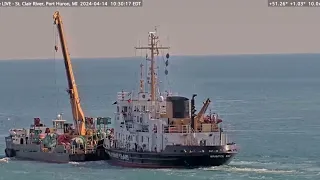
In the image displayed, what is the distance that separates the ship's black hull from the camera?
7706cm

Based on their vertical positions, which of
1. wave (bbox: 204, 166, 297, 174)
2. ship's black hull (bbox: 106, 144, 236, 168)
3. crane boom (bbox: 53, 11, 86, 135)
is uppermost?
crane boom (bbox: 53, 11, 86, 135)

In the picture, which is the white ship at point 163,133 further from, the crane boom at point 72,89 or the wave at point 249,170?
the crane boom at point 72,89

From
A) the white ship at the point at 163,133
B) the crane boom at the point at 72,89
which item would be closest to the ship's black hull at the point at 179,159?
the white ship at the point at 163,133

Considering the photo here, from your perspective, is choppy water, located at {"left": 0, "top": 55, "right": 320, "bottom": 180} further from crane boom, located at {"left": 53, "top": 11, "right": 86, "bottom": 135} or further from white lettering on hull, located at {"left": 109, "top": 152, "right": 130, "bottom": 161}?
crane boom, located at {"left": 53, "top": 11, "right": 86, "bottom": 135}

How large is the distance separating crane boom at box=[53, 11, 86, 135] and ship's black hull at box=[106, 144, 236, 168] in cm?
1122

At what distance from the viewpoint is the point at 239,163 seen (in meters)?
81.1

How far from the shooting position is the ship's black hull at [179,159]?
77.1 metres

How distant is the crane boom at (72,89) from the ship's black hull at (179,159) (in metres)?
11.2

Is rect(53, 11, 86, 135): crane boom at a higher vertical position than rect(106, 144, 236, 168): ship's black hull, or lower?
higher

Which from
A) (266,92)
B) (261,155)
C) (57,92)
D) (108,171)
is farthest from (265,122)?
(57,92)

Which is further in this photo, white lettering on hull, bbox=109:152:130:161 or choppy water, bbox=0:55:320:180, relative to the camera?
white lettering on hull, bbox=109:152:130:161

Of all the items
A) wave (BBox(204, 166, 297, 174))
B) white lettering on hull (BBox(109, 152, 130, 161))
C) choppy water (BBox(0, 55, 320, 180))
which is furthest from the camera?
white lettering on hull (BBox(109, 152, 130, 161))

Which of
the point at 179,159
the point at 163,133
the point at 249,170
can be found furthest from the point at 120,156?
the point at 249,170

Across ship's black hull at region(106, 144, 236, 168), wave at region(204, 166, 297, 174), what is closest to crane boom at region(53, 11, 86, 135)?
ship's black hull at region(106, 144, 236, 168)
